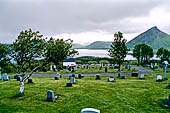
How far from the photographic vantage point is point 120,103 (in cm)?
1236

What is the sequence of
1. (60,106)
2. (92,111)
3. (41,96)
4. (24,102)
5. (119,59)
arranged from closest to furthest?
(92,111) → (60,106) → (24,102) → (41,96) → (119,59)

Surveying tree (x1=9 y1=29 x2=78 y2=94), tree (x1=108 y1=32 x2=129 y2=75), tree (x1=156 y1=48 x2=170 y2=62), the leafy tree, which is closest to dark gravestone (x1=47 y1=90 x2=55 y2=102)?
tree (x1=9 y1=29 x2=78 y2=94)

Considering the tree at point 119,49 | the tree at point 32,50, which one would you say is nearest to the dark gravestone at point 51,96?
the tree at point 32,50

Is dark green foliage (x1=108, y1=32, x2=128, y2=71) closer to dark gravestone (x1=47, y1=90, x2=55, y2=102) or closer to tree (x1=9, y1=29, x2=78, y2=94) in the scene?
tree (x1=9, y1=29, x2=78, y2=94)

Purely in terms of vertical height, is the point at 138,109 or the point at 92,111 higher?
the point at 92,111

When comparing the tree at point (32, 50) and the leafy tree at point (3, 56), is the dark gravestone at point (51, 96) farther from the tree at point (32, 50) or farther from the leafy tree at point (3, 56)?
the leafy tree at point (3, 56)

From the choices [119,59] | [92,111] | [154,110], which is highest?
[119,59]

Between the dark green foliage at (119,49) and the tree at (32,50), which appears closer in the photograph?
the tree at (32,50)

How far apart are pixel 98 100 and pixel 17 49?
26.9 ft

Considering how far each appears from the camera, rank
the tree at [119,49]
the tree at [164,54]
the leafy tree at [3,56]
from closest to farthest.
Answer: the leafy tree at [3,56] → the tree at [119,49] → the tree at [164,54]

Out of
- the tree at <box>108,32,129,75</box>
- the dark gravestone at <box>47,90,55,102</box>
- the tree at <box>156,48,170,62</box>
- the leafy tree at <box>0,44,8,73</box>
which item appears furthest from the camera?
the tree at <box>156,48,170,62</box>

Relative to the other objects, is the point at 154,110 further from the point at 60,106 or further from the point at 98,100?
the point at 60,106

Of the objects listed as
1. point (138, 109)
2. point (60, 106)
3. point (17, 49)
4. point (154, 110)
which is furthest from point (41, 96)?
point (154, 110)

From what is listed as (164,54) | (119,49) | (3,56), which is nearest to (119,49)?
(119,49)
